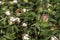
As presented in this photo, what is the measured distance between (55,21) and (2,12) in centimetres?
71

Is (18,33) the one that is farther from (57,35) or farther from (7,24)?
(57,35)

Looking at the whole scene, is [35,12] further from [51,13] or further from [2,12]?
[2,12]

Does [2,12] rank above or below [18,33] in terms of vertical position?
above

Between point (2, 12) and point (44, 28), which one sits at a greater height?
point (2, 12)

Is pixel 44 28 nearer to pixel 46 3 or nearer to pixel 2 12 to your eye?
pixel 46 3

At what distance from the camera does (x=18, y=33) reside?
8.00 feet

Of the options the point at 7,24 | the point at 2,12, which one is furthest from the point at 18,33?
the point at 2,12

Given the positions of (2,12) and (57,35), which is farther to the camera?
(2,12)

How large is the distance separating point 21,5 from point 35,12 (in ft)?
0.76

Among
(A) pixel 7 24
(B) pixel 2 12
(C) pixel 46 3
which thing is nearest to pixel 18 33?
(A) pixel 7 24

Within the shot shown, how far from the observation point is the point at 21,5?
2723 mm

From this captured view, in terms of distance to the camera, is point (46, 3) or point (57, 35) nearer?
point (57, 35)

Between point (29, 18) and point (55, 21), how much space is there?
0.34 m

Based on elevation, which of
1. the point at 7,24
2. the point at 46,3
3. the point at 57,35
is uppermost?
the point at 46,3
